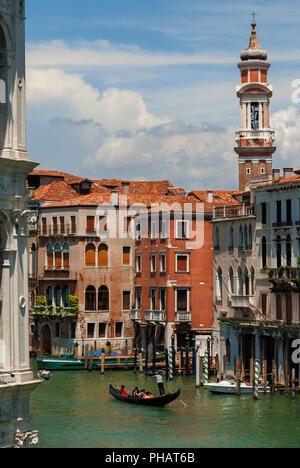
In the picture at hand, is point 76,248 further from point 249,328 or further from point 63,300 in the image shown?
point 249,328

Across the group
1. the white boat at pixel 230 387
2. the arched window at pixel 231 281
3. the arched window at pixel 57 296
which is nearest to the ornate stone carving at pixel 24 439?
the white boat at pixel 230 387

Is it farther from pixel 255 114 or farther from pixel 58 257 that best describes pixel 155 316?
pixel 255 114

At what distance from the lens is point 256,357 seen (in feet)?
138

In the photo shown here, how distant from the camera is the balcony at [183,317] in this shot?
49.7 meters

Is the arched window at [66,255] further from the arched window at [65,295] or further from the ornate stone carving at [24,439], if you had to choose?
the ornate stone carving at [24,439]

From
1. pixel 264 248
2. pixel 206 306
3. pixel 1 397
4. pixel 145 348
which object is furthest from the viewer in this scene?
pixel 145 348

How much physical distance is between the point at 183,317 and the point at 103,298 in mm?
6579

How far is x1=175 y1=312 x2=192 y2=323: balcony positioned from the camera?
49.7 m

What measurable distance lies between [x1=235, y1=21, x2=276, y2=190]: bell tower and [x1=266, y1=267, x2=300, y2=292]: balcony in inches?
859

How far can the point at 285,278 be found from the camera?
133 feet

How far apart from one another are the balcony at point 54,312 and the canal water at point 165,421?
11783mm

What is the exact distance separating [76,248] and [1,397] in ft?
136

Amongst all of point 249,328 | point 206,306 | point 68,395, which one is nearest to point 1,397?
point 68,395

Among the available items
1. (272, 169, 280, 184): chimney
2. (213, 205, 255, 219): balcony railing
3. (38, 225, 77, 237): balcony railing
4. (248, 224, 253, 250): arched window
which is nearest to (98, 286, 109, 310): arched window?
(38, 225, 77, 237): balcony railing
